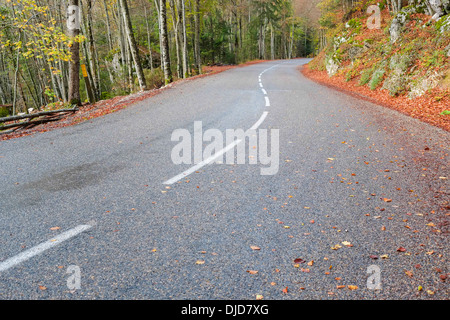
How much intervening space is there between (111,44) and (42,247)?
105 ft

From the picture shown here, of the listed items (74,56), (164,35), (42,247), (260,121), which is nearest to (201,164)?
(42,247)

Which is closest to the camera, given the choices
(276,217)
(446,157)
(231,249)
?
(231,249)

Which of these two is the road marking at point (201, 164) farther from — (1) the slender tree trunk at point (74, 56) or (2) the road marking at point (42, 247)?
(1) the slender tree trunk at point (74, 56)

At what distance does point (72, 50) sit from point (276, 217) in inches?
528

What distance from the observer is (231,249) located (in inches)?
125

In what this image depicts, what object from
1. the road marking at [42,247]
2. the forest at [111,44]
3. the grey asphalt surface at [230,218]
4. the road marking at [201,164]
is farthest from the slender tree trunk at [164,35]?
the road marking at [42,247]

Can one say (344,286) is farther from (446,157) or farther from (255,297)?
(446,157)

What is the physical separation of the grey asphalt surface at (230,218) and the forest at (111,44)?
25.1ft

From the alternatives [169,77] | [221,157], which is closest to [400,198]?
[221,157]

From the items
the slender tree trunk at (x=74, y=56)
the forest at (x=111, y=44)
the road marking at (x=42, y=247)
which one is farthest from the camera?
the forest at (x=111, y=44)

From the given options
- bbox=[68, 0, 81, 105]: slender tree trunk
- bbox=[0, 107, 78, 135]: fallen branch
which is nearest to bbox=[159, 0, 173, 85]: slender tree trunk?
bbox=[68, 0, 81, 105]: slender tree trunk

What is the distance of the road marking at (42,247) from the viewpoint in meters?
2.92

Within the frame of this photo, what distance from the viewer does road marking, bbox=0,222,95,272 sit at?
2922 mm

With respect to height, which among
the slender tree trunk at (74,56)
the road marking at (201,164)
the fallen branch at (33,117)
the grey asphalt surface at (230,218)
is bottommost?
the grey asphalt surface at (230,218)
